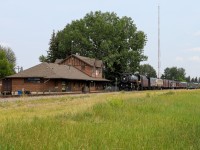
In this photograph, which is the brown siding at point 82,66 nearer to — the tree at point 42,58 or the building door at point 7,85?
the tree at point 42,58

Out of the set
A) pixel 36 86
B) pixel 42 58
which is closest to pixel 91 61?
pixel 36 86

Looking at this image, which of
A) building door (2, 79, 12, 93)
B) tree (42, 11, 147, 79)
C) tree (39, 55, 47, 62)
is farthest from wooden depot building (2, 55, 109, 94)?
tree (39, 55, 47, 62)

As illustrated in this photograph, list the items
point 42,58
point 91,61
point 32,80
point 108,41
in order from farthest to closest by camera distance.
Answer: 1. point 42,58
2. point 108,41
3. point 91,61
4. point 32,80

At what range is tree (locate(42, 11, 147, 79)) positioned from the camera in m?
93.4

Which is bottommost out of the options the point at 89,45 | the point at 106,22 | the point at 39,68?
the point at 39,68

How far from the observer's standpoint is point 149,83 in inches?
3039

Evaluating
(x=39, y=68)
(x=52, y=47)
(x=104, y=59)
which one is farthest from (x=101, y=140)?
(x=52, y=47)

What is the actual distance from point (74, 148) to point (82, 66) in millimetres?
75629

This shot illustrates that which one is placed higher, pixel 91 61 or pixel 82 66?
pixel 91 61

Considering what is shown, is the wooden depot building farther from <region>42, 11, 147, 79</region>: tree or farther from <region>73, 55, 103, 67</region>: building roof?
<region>42, 11, 147, 79</region>: tree

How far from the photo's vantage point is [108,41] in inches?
3634

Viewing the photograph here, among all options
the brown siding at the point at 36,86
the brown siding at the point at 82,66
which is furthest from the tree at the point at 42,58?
the brown siding at the point at 36,86

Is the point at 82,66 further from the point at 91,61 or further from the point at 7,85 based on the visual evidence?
the point at 7,85

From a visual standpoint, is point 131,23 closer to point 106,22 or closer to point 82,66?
point 106,22
